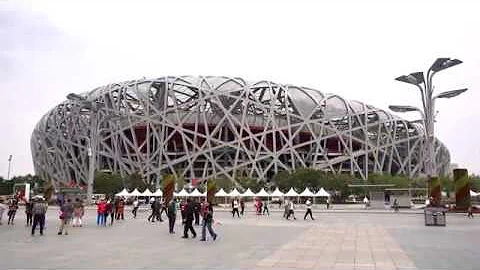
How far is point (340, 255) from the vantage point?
12.1 metres

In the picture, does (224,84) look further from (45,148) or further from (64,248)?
(64,248)

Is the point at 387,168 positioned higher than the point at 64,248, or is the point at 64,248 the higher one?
the point at 387,168

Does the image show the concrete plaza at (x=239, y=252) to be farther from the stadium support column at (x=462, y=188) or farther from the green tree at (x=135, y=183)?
the green tree at (x=135, y=183)

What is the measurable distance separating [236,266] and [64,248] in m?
5.48

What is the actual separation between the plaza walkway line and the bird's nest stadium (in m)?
57.7

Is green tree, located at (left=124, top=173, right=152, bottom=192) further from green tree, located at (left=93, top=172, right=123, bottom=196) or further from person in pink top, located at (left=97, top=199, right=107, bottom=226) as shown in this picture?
person in pink top, located at (left=97, top=199, right=107, bottom=226)

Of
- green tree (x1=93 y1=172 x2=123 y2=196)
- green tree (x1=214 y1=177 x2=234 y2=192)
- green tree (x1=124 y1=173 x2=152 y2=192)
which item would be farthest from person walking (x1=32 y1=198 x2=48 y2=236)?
green tree (x1=124 y1=173 x2=152 y2=192)

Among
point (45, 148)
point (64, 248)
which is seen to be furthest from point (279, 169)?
point (64, 248)

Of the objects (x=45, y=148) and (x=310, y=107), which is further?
(x=45, y=148)

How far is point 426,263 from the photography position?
10.8 m

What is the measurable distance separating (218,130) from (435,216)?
5575 cm

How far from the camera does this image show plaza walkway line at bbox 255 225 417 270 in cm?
1036

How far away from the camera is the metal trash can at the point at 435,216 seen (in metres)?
24.4

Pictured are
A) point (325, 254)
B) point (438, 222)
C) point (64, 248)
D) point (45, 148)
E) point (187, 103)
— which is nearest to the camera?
point (325, 254)
